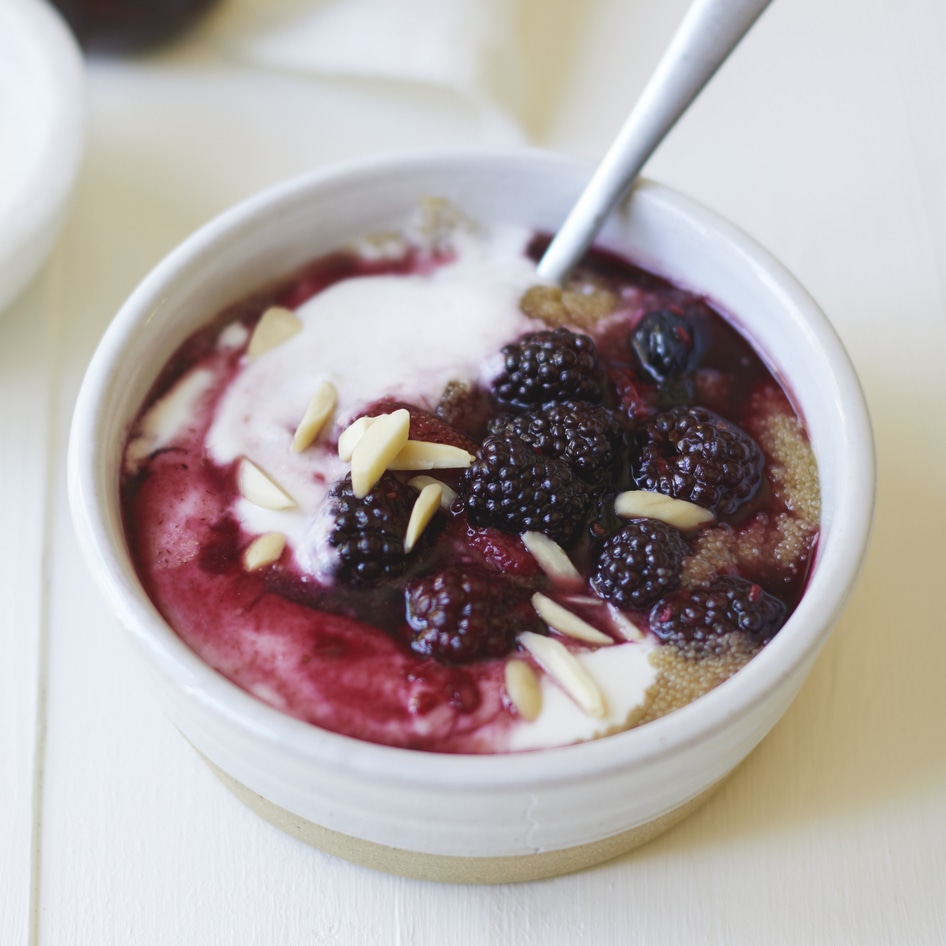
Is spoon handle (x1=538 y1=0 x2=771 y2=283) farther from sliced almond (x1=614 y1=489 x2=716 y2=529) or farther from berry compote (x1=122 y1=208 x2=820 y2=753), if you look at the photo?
sliced almond (x1=614 y1=489 x2=716 y2=529)

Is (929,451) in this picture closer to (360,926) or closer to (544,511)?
(544,511)

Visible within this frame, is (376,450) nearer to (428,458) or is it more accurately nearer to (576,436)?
(428,458)

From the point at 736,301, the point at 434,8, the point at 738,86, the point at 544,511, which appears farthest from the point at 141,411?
the point at 738,86

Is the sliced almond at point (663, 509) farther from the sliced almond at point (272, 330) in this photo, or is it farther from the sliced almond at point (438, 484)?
the sliced almond at point (272, 330)

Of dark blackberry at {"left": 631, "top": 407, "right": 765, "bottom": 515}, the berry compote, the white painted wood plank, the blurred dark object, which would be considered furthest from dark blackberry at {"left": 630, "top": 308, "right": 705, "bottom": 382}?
the blurred dark object

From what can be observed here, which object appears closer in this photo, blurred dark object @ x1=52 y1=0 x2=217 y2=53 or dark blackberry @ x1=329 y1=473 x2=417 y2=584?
dark blackberry @ x1=329 y1=473 x2=417 y2=584

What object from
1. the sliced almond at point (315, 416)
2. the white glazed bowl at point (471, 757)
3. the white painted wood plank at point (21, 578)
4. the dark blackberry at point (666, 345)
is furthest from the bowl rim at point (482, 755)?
the white painted wood plank at point (21, 578)

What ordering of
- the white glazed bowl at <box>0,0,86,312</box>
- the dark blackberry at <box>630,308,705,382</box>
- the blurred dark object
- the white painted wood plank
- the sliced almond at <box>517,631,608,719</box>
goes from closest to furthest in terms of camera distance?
the sliced almond at <box>517,631,608,719</box> → the white painted wood plank → the dark blackberry at <box>630,308,705,382</box> → the white glazed bowl at <box>0,0,86,312</box> → the blurred dark object
